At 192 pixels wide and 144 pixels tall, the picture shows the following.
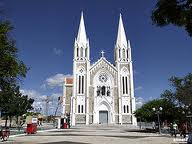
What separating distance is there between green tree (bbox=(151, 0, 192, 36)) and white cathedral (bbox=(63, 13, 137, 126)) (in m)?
58.6

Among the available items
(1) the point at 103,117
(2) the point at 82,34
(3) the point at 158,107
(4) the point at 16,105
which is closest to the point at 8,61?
(3) the point at 158,107

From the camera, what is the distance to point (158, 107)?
40.7m

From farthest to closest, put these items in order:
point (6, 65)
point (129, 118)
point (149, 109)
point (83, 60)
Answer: point (83, 60), point (129, 118), point (149, 109), point (6, 65)

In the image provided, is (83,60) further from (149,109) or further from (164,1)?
(164,1)

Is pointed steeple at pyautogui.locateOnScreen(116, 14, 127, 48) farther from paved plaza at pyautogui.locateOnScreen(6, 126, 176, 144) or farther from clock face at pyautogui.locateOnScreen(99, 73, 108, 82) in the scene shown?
paved plaza at pyautogui.locateOnScreen(6, 126, 176, 144)

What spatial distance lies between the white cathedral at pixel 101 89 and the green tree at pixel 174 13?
192 feet

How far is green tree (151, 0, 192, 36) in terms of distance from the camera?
9985 millimetres

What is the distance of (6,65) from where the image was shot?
16859mm

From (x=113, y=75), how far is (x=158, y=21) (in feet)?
202

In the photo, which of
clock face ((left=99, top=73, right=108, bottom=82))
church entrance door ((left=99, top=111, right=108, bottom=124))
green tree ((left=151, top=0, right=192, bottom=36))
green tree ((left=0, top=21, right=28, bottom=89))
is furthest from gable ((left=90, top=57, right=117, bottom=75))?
green tree ((left=151, top=0, right=192, bottom=36))

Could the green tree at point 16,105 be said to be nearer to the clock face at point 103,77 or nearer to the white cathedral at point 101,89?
the white cathedral at point 101,89

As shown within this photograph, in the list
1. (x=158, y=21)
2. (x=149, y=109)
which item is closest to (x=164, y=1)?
(x=158, y=21)

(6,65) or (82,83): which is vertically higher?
(82,83)

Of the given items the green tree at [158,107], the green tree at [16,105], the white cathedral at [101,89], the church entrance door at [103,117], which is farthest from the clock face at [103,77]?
the green tree at [158,107]
